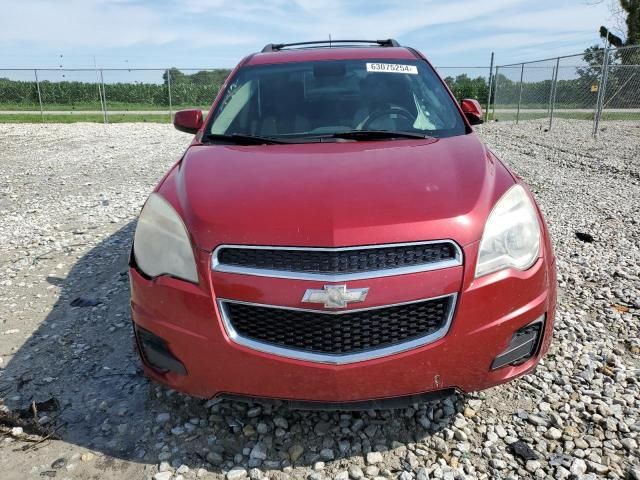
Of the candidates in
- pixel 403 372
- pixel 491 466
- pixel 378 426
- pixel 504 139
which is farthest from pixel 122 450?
pixel 504 139

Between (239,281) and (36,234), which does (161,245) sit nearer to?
(239,281)

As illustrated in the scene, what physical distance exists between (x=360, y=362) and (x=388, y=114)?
1812 mm

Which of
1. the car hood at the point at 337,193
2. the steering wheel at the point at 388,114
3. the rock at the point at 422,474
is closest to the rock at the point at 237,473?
the rock at the point at 422,474

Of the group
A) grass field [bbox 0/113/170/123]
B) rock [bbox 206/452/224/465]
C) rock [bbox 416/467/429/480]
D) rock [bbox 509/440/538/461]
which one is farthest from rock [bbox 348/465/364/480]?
grass field [bbox 0/113/170/123]

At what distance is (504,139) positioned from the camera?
45.6 feet

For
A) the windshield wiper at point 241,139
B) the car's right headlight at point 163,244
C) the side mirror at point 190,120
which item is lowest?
the car's right headlight at point 163,244

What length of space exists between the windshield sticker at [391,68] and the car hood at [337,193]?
100 cm

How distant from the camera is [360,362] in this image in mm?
1911

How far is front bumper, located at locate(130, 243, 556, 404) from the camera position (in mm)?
1890

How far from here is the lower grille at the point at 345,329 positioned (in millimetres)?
1906

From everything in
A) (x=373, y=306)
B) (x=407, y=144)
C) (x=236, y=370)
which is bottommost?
(x=236, y=370)

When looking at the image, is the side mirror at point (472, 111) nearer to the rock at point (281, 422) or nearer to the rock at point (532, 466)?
the rock at point (532, 466)

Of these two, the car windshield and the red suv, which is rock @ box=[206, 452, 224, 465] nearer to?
the red suv

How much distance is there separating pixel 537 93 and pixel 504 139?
473 centimetres
